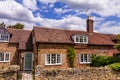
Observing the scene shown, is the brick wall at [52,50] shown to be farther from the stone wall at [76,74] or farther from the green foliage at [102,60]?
the stone wall at [76,74]

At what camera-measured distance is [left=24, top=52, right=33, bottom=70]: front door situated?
31031mm

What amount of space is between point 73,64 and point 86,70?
13.3 meters

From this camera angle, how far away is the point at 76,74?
17.6 m

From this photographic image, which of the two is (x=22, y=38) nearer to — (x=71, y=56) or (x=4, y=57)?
(x=4, y=57)

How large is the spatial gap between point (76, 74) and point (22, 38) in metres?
17.6

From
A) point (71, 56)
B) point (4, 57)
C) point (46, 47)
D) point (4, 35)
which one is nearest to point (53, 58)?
point (46, 47)

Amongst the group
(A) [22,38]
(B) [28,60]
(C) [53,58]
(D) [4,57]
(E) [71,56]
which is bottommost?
(B) [28,60]

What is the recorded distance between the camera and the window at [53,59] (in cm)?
2929

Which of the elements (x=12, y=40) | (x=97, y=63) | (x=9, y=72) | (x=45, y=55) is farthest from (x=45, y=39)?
(x=9, y=72)

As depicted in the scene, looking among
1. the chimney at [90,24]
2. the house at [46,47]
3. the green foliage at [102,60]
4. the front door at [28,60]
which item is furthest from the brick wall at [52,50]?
the chimney at [90,24]

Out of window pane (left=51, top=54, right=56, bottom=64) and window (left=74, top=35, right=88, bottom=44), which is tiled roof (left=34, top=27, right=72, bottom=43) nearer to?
window (left=74, top=35, right=88, bottom=44)

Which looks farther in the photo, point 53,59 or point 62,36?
point 62,36

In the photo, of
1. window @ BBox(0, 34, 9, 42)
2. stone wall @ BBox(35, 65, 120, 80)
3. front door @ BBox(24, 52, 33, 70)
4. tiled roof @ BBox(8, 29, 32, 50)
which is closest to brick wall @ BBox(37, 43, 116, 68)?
front door @ BBox(24, 52, 33, 70)

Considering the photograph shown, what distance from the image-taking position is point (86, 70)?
17.9 metres
